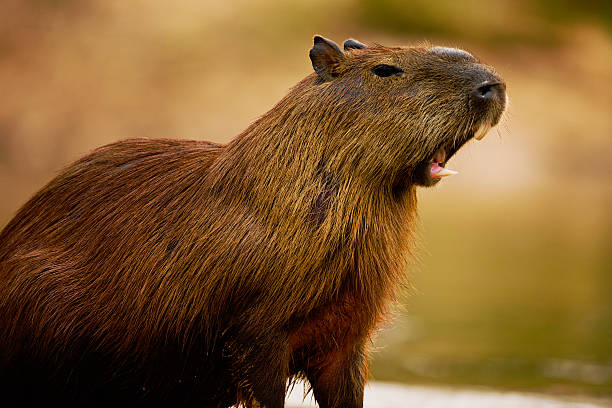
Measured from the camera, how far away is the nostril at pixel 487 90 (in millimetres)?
3717

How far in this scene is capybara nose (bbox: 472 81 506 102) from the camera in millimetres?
3717

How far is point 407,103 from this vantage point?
148 inches

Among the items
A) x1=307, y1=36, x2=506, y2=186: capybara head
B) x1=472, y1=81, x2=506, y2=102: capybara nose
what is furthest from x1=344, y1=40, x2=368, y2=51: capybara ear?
x1=472, y1=81, x2=506, y2=102: capybara nose

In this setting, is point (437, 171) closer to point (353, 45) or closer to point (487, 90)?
point (487, 90)

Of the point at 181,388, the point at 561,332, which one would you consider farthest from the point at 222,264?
the point at 561,332

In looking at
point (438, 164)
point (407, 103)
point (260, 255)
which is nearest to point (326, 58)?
point (407, 103)

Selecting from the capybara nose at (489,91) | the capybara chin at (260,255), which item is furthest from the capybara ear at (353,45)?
the capybara nose at (489,91)

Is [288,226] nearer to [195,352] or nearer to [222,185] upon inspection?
[222,185]

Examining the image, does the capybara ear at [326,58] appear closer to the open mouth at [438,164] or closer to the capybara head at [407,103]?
the capybara head at [407,103]

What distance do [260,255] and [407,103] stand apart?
2.67 ft

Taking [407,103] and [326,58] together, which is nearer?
[407,103]

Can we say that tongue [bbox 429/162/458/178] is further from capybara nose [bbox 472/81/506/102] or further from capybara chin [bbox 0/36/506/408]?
capybara nose [bbox 472/81/506/102]

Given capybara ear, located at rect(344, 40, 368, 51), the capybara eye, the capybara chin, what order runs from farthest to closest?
capybara ear, located at rect(344, 40, 368, 51)
the capybara eye
the capybara chin

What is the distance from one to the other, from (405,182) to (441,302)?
40.9 feet
